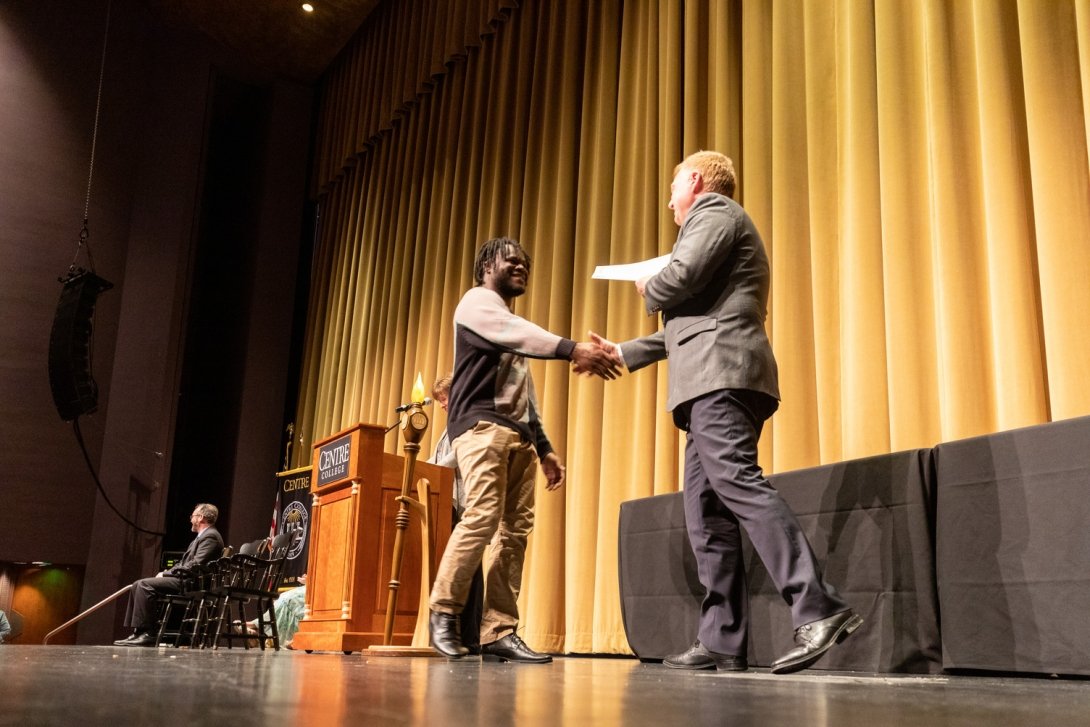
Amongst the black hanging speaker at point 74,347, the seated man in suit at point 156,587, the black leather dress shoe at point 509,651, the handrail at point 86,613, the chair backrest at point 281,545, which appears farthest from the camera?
the black hanging speaker at point 74,347

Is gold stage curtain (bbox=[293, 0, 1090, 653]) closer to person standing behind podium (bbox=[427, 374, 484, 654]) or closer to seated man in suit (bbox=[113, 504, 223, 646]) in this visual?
person standing behind podium (bbox=[427, 374, 484, 654])

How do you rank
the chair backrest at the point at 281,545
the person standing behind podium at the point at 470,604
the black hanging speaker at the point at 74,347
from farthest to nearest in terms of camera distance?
the black hanging speaker at the point at 74,347
the chair backrest at the point at 281,545
the person standing behind podium at the point at 470,604

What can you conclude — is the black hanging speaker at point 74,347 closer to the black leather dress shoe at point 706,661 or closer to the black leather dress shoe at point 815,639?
the black leather dress shoe at point 706,661

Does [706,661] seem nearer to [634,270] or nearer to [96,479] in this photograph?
[634,270]

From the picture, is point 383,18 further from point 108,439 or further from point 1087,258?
point 1087,258

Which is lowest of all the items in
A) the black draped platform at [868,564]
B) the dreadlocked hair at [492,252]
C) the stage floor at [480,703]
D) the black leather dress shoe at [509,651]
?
the black leather dress shoe at [509,651]

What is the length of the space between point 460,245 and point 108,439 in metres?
4.21

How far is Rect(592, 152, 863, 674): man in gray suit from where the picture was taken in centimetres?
212

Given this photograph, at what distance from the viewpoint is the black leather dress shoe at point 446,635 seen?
2.59 meters

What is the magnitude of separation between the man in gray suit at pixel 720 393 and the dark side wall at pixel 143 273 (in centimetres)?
700

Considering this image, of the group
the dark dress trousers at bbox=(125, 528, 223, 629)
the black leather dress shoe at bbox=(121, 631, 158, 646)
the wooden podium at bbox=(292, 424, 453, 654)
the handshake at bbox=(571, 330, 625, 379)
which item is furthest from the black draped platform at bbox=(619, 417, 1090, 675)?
the black leather dress shoe at bbox=(121, 631, 158, 646)

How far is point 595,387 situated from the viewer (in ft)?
16.1

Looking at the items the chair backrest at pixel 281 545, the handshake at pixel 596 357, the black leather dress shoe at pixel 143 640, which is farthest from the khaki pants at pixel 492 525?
the black leather dress shoe at pixel 143 640

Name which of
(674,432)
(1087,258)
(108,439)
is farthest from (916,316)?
(108,439)
